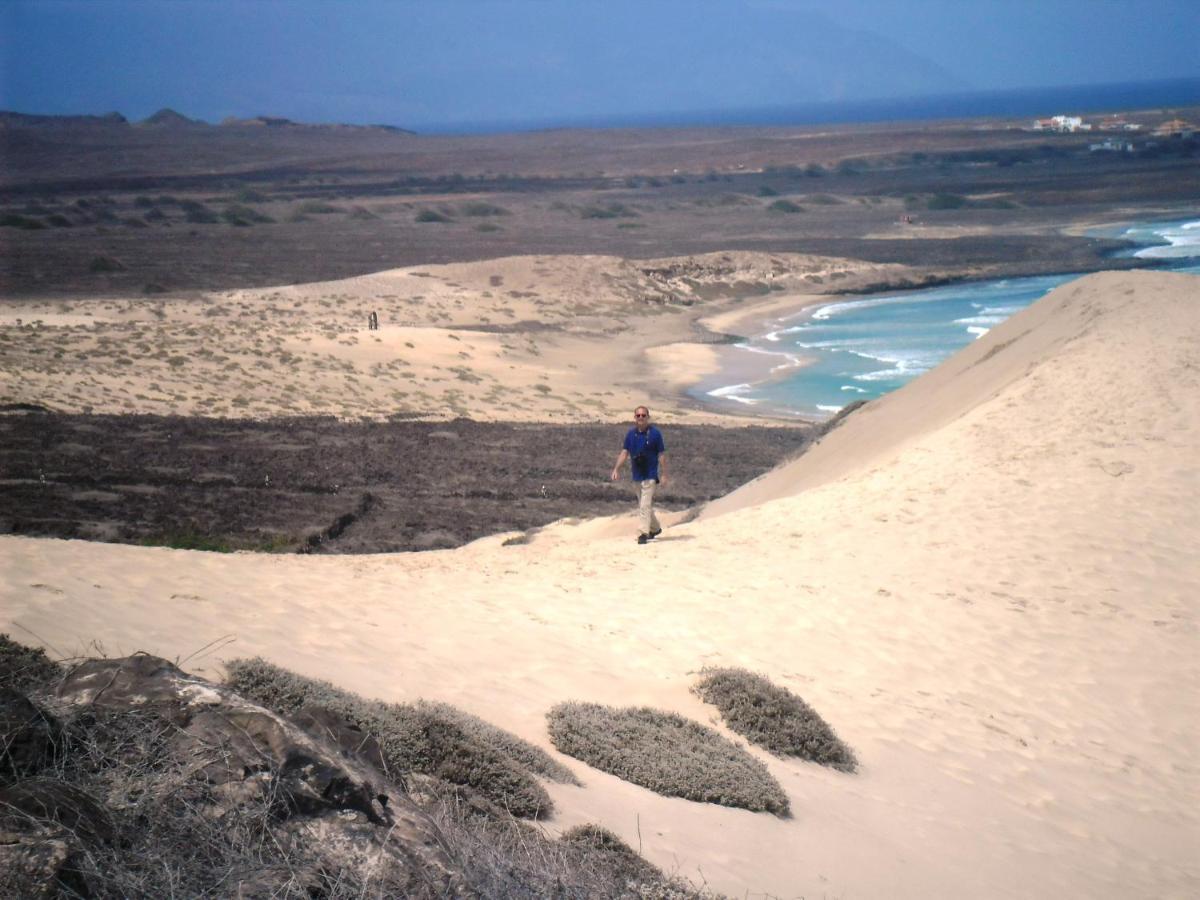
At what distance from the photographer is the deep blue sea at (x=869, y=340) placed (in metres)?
34.0

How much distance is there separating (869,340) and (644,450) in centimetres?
3236

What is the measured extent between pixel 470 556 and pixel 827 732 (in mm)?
6921

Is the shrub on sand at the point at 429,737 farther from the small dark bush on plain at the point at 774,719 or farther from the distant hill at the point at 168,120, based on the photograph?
the distant hill at the point at 168,120

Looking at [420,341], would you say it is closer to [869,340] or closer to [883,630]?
[869,340]

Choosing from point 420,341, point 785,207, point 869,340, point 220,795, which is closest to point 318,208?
point 785,207

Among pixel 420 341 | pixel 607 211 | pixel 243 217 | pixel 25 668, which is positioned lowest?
pixel 420 341

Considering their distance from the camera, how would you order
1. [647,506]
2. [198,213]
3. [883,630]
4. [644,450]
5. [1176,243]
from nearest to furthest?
[883,630] → [644,450] → [647,506] → [1176,243] → [198,213]

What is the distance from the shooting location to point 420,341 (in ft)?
124

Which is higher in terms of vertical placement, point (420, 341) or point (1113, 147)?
point (1113, 147)

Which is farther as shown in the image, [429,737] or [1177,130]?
[1177,130]

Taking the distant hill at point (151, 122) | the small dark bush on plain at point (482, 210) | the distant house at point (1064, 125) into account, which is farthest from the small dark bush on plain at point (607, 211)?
the distant house at point (1064, 125)

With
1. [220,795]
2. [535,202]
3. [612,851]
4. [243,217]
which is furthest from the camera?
[535,202]

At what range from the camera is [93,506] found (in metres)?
15.9

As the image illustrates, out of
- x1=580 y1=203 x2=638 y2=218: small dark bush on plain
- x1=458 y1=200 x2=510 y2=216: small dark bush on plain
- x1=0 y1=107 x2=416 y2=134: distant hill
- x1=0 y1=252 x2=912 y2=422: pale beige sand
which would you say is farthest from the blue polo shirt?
x1=0 y1=107 x2=416 y2=134: distant hill
